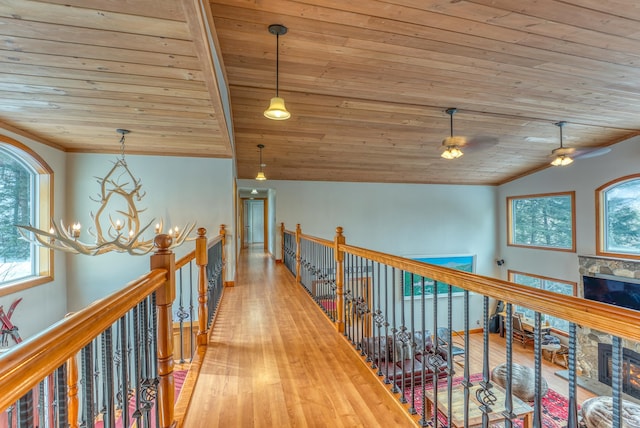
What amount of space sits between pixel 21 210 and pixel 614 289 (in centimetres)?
1073

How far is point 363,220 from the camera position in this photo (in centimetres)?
845

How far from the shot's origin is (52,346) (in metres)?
0.69

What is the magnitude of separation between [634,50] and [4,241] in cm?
761

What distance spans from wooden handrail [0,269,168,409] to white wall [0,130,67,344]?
4086mm

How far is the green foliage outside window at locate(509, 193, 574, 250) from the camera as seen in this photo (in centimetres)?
781

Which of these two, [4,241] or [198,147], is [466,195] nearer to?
[198,147]

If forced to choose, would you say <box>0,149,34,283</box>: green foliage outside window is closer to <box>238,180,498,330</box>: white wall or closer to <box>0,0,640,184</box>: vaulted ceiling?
<box>0,0,640,184</box>: vaulted ceiling

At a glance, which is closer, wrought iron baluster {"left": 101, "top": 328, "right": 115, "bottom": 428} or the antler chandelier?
wrought iron baluster {"left": 101, "top": 328, "right": 115, "bottom": 428}

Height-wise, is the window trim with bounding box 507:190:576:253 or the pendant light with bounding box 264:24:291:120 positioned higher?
the pendant light with bounding box 264:24:291:120

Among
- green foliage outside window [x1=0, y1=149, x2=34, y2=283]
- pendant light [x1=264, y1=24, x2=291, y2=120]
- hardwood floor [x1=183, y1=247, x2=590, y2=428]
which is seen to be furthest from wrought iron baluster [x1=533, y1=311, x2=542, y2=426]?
green foliage outside window [x1=0, y1=149, x2=34, y2=283]

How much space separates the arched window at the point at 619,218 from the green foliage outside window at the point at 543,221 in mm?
669

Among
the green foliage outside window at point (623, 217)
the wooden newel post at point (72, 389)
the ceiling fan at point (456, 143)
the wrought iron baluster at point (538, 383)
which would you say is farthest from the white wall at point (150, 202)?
the green foliage outside window at point (623, 217)

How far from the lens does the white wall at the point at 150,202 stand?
4.77 metres

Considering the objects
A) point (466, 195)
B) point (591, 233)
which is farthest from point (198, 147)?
point (591, 233)
